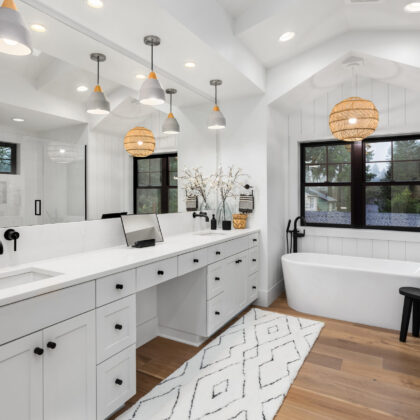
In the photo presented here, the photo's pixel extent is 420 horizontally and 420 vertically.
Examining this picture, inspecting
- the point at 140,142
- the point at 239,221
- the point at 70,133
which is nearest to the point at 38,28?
the point at 70,133

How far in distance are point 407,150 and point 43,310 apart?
13.4 ft

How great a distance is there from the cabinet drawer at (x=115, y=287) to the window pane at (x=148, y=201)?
946 millimetres

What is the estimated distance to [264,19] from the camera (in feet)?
8.93

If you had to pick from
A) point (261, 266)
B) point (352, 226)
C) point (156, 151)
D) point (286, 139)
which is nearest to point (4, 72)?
point (156, 151)

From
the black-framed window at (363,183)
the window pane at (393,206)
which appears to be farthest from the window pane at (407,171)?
the window pane at (393,206)

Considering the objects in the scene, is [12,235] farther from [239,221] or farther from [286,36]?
[286,36]

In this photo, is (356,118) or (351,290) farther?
(351,290)

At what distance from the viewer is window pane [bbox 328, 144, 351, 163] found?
405cm

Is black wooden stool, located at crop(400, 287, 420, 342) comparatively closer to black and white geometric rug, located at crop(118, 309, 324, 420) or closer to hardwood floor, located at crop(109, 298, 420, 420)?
hardwood floor, located at crop(109, 298, 420, 420)

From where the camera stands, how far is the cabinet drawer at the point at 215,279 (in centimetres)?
264

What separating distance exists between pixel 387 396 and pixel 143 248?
75.0 inches

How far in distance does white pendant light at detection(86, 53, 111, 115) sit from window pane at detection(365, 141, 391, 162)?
318cm

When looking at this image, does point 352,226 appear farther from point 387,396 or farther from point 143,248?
point 143,248

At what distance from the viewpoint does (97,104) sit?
7.39 ft
